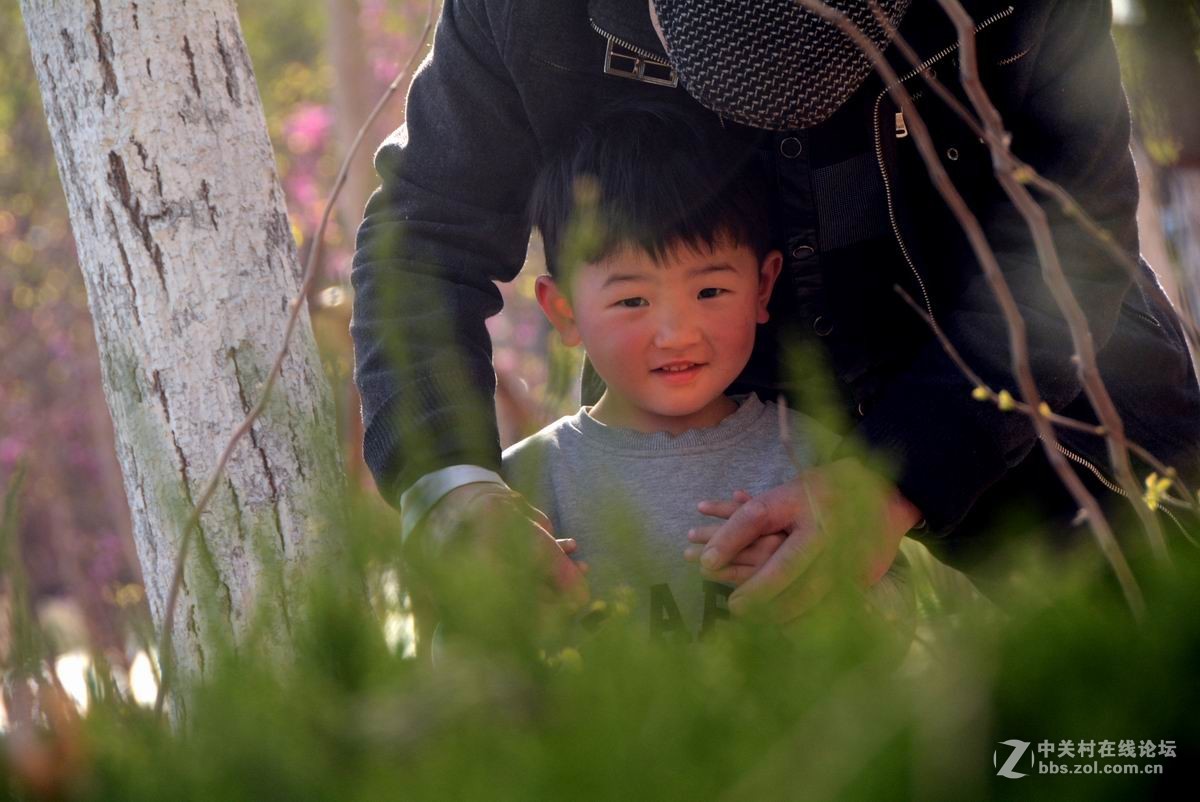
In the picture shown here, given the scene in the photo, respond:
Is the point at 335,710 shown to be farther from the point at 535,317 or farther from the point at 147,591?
the point at 535,317

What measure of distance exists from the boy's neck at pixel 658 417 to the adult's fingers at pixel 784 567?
56 cm

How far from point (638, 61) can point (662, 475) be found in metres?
0.74

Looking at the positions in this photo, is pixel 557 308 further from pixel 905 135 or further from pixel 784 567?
pixel 784 567

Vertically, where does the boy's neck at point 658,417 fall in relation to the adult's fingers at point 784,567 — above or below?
above

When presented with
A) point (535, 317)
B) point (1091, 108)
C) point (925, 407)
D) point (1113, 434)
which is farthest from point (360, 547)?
point (535, 317)

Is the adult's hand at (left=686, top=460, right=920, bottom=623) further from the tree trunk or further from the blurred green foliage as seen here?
the blurred green foliage

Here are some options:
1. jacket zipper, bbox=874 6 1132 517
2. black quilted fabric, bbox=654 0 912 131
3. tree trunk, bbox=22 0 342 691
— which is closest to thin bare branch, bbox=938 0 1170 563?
black quilted fabric, bbox=654 0 912 131

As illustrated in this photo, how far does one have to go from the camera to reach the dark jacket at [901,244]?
2.03m

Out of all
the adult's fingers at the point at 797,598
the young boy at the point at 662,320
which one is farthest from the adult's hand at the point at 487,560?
the young boy at the point at 662,320

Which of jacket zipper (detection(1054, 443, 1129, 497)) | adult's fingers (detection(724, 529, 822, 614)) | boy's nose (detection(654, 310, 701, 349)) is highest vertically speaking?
boy's nose (detection(654, 310, 701, 349))

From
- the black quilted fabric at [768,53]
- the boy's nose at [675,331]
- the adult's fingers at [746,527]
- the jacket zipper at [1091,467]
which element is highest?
the black quilted fabric at [768,53]

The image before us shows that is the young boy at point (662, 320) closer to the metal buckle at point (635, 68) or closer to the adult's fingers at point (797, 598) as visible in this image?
the metal buckle at point (635, 68)

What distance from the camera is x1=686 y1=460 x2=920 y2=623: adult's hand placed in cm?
180

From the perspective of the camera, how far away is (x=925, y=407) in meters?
2.01
